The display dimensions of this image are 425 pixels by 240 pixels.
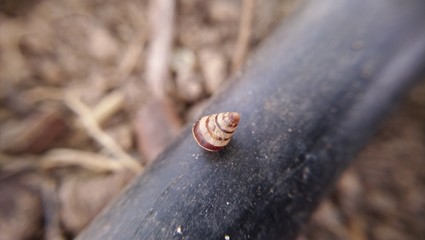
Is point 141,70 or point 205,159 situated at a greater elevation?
point 141,70

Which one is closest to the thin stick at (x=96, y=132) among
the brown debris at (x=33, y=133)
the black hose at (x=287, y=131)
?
the brown debris at (x=33, y=133)

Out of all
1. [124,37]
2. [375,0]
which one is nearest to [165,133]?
[124,37]

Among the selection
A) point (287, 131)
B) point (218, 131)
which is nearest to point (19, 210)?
point (218, 131)

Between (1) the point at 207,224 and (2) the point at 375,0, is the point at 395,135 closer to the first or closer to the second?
(2) the point at 375,0

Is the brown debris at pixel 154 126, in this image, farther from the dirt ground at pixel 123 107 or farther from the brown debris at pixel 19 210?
the brown debris at pixel 19 210

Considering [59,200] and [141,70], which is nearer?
[59,200]

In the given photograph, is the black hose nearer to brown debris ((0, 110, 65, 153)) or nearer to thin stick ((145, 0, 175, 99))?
thin stick ((145, 0, 175, 99))
